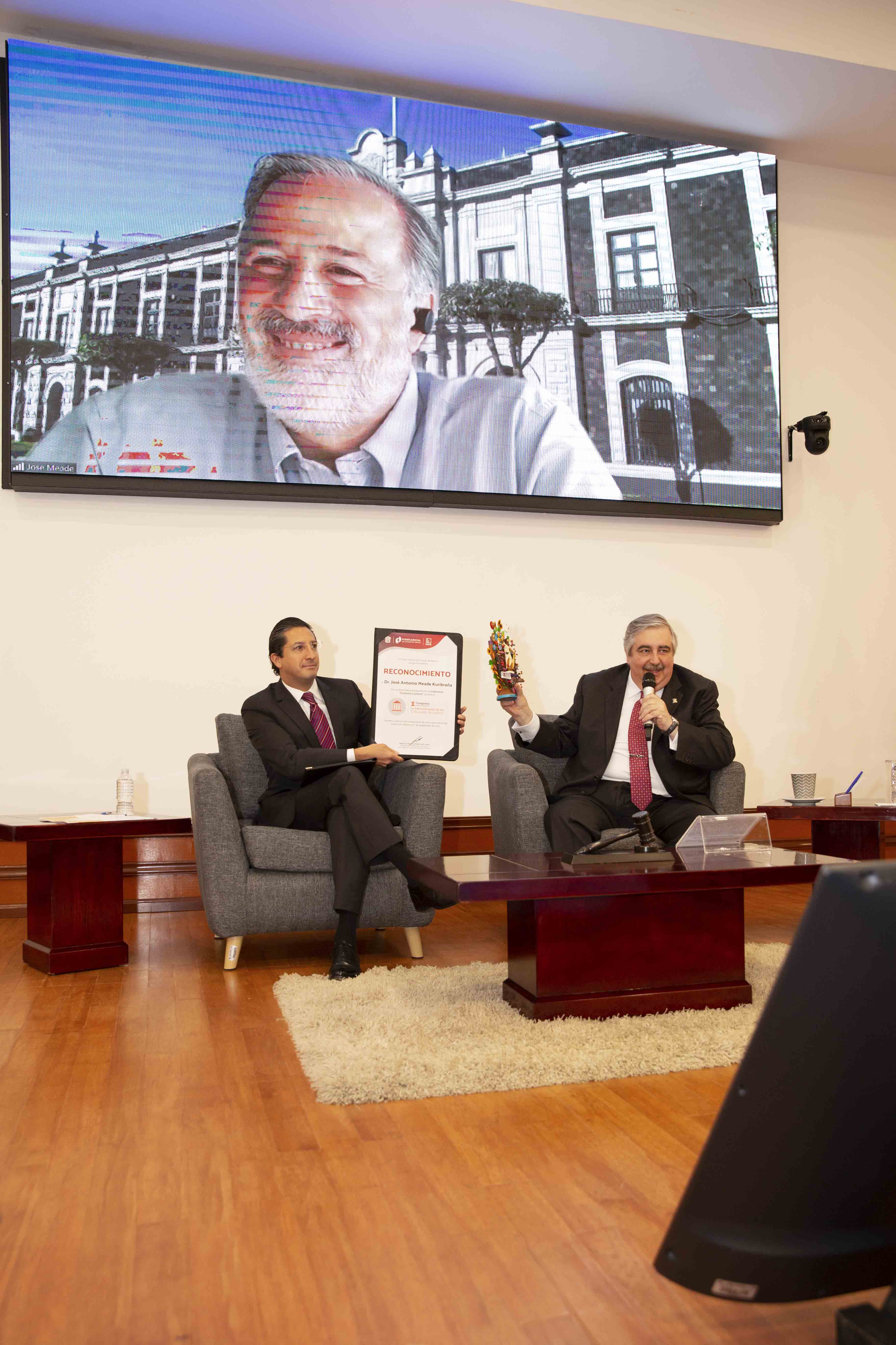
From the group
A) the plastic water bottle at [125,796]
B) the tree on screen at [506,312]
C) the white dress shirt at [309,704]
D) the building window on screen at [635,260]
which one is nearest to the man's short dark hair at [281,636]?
the white dress shirt at [309,704]

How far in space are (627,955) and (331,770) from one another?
1338 millimetres

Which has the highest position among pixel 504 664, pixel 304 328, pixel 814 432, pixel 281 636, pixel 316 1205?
pixel 304 328

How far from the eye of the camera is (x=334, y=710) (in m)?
4.06

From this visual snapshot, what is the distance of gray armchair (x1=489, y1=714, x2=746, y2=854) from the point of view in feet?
12.1

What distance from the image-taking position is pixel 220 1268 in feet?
5.13

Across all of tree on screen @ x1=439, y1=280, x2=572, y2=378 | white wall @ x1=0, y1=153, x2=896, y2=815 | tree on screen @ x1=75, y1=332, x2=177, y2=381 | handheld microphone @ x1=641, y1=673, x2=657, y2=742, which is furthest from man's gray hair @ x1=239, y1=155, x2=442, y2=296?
handheld microphone @ x1=641, y1=673, x2=657, y2=742

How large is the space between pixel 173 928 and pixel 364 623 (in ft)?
5.33

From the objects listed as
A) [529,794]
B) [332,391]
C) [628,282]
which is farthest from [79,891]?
[628,282]

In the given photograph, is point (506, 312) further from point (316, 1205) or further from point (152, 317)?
point (316, 1205)

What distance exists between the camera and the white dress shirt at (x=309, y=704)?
401 centimetres

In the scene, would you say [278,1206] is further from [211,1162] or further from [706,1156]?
[706,1156]

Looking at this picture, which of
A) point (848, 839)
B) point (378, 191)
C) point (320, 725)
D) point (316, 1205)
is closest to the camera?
point (316, 1205)

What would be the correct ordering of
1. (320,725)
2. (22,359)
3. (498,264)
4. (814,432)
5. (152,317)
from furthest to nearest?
(814,432), (498,264), (152,317), (22,359), (320,725)

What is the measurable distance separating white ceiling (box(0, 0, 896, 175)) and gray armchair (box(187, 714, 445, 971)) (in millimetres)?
3308
